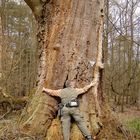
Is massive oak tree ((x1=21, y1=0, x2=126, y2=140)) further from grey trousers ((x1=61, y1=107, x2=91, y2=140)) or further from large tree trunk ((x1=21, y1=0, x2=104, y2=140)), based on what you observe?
grey trousers ((x1=61, y1=107, x2=91, y2=140))

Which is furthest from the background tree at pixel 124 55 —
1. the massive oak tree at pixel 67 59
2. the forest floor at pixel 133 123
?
the massive oak tree at pixel 67 59

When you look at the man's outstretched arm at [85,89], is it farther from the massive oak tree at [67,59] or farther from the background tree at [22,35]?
the background tree at [22,35]

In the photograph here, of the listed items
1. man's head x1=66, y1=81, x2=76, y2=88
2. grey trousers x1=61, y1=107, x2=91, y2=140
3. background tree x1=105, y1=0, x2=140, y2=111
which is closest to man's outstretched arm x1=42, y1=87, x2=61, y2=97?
man's head x1=66, y1=81, x2=76, y2=88

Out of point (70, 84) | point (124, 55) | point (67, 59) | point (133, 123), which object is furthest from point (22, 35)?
point (70, 84)

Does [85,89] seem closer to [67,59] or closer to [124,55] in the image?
[67,59]

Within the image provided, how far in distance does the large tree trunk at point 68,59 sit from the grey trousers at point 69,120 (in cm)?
18

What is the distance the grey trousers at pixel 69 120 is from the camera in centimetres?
791

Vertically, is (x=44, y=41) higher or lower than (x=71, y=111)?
higher

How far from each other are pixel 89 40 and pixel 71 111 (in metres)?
1.59

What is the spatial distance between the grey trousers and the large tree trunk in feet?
0.60

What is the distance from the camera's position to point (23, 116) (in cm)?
848

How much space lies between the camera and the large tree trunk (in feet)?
26.9

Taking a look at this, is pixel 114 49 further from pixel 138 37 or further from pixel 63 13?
pixel 63 13

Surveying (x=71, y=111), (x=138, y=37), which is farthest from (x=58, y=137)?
(x=138, y=37)
